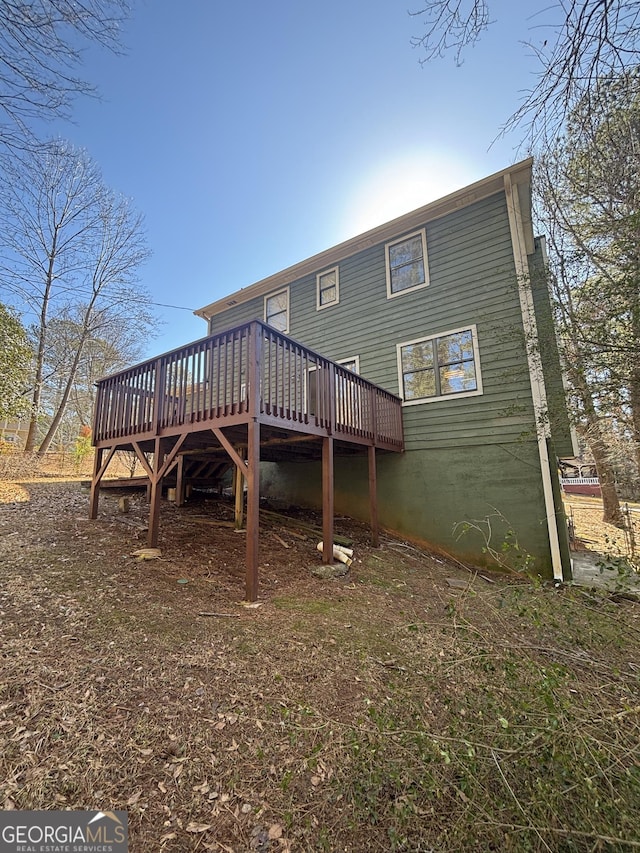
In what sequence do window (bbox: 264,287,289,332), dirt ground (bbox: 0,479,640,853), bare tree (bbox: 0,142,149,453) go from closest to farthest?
dirt ground (bbox: 0,479,640,853) → window (bbox: 264,287,289,332) → bare tree (bbox: 0,142,149,453)

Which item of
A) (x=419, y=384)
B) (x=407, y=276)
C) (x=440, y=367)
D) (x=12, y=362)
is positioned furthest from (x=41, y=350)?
(x=440, y=367)

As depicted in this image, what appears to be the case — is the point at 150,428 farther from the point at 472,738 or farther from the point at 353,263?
the point at 353,263

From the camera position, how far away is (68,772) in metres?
1.90

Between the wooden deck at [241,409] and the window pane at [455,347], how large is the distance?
1.84 m

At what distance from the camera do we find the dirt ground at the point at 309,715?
159cm

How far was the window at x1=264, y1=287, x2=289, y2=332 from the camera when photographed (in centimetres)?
1064

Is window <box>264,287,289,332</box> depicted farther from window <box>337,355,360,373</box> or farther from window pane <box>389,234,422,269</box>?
window pane <box>389,234,422,269</box>

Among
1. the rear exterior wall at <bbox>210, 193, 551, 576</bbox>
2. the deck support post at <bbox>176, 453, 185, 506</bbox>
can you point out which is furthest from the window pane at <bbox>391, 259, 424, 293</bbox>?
the deck support post at <bbox>176, 453, 185, 506</bbox>

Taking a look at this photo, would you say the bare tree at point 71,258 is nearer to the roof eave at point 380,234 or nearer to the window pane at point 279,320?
the roof eave at point 380,234

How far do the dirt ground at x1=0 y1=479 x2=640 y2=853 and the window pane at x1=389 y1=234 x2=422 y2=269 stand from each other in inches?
306

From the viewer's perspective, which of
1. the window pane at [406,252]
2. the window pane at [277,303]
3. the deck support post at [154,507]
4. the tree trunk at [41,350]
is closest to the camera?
the deck support post at [154,507]

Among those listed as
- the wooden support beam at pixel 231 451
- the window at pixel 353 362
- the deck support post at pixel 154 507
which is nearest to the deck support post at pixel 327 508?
the wooden support beam at pixel 231 451

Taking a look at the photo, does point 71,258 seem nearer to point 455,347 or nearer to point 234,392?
point 234,392

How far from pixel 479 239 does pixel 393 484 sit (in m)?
5.71
